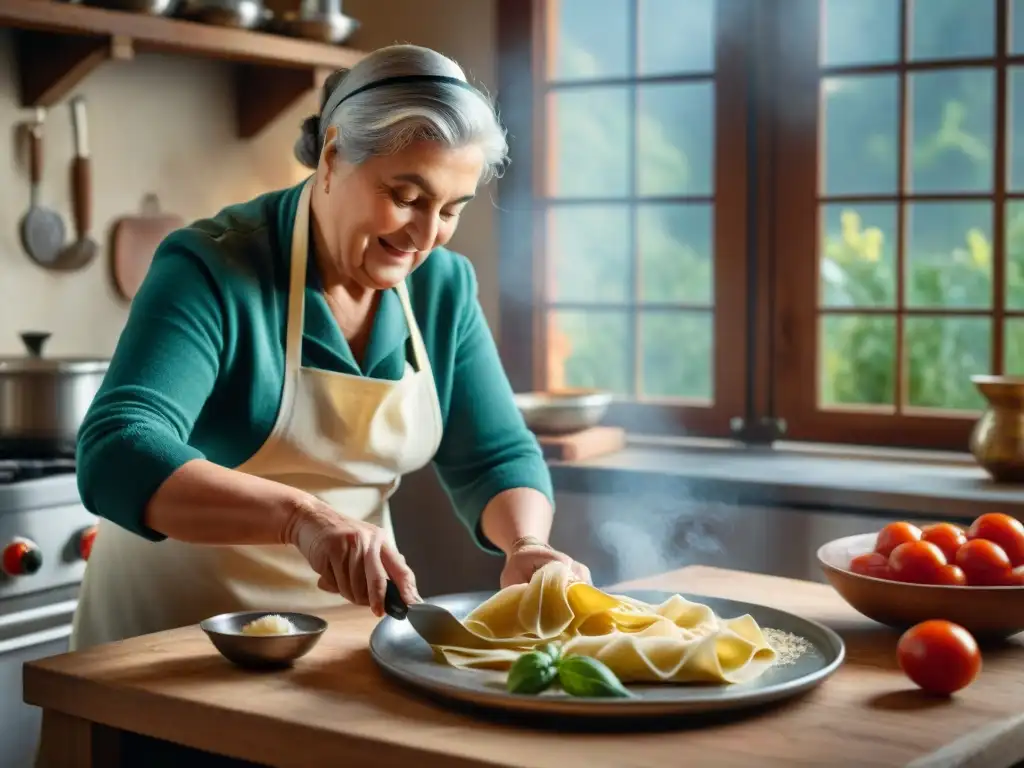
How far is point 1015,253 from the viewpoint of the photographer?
3242 mm

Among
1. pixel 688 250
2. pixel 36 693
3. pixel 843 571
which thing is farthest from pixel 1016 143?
pixel 36 693

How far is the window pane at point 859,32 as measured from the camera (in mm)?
3258

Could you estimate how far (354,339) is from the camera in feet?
6.57

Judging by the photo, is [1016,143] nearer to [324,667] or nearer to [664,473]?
[664,473]

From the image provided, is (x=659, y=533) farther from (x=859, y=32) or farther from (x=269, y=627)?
(x=269, y=627)

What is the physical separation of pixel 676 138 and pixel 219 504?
7.27ft

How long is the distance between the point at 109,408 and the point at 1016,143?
2281 millimetres

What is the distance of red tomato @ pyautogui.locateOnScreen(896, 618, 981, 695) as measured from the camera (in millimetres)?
1356

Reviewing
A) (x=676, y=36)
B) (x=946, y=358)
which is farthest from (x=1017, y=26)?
(x=946, y=358)

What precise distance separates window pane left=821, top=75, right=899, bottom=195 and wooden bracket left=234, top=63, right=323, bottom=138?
1.31 meters

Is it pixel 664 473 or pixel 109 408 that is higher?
pixel 109 408

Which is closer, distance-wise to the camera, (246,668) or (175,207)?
(246,668)

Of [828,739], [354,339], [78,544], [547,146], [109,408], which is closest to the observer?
[828,739]

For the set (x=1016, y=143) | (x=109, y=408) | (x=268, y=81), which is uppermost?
(x=268, y=81)
